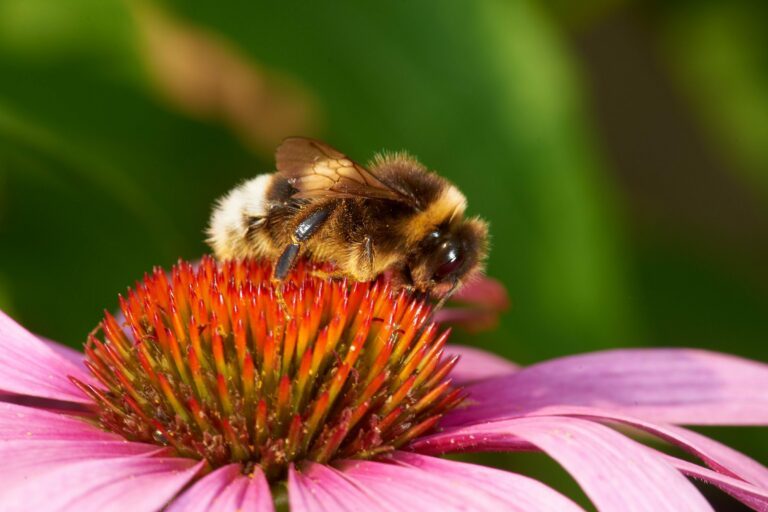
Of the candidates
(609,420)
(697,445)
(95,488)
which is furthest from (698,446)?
(95,488)

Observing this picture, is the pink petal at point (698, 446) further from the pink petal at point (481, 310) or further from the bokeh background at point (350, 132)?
the bokeh background at point (350, 132)

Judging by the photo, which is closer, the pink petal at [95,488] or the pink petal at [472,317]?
the pink petal at [95,488]

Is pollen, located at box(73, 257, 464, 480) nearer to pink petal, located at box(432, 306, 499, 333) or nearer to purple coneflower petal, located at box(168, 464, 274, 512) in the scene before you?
purple coneflower petal, located at box(168, 464, 274, 512)

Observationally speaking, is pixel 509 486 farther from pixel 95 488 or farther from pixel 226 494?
pixel 95 488

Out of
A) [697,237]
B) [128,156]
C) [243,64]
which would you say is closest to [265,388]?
[128,156]

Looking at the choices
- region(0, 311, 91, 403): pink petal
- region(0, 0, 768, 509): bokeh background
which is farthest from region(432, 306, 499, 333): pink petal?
region(0, 311, 91, 403): pink petal

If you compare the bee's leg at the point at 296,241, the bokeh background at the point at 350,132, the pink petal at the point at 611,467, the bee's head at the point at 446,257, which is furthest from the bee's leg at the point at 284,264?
the bokeh background at the point at 350,132
